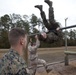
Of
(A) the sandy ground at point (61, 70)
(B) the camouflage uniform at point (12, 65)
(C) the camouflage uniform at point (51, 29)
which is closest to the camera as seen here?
(B) the camouflage uniform at point (12, 65)

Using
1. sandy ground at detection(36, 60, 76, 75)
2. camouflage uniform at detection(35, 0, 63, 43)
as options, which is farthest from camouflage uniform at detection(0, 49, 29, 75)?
sandy ground at detection(36, 60, 76, 75)

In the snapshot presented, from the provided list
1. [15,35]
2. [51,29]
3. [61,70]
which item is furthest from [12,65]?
[61,70]

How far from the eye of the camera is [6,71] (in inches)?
89.7

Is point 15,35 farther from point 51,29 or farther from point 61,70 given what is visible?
point 61,70

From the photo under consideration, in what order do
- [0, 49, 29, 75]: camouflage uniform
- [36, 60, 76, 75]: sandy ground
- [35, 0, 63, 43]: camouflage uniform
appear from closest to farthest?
[0, 49, 29, 75]: camouflage uniform, [35, 0, 63, 43]: camouflage uniform, [36, 60, 76, 75]: sandy ground

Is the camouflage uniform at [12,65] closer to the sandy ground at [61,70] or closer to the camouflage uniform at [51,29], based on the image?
the camouflage uniform at [51,29]

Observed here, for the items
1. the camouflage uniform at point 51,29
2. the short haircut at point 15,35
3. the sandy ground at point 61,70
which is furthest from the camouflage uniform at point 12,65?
the sandy ground at point 61,70

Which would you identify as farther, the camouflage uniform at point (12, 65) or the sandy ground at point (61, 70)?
the sandy ground at point (61, 70)

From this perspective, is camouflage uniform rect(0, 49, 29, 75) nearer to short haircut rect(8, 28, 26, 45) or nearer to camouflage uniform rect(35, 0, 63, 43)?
short haircut rect(8, 28, 26, 45)

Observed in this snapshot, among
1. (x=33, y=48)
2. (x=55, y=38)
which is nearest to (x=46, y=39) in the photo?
(x=55, y=38)

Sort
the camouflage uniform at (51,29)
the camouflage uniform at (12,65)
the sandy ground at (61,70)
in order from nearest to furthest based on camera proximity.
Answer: the camouflage uniform at (12,65) → the camouflage uniform at (51,29) → the sandy ground at (61,70)

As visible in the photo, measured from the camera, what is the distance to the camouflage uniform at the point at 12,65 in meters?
2.27

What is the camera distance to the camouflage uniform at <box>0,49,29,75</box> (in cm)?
227

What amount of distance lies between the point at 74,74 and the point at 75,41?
8.75 meters
